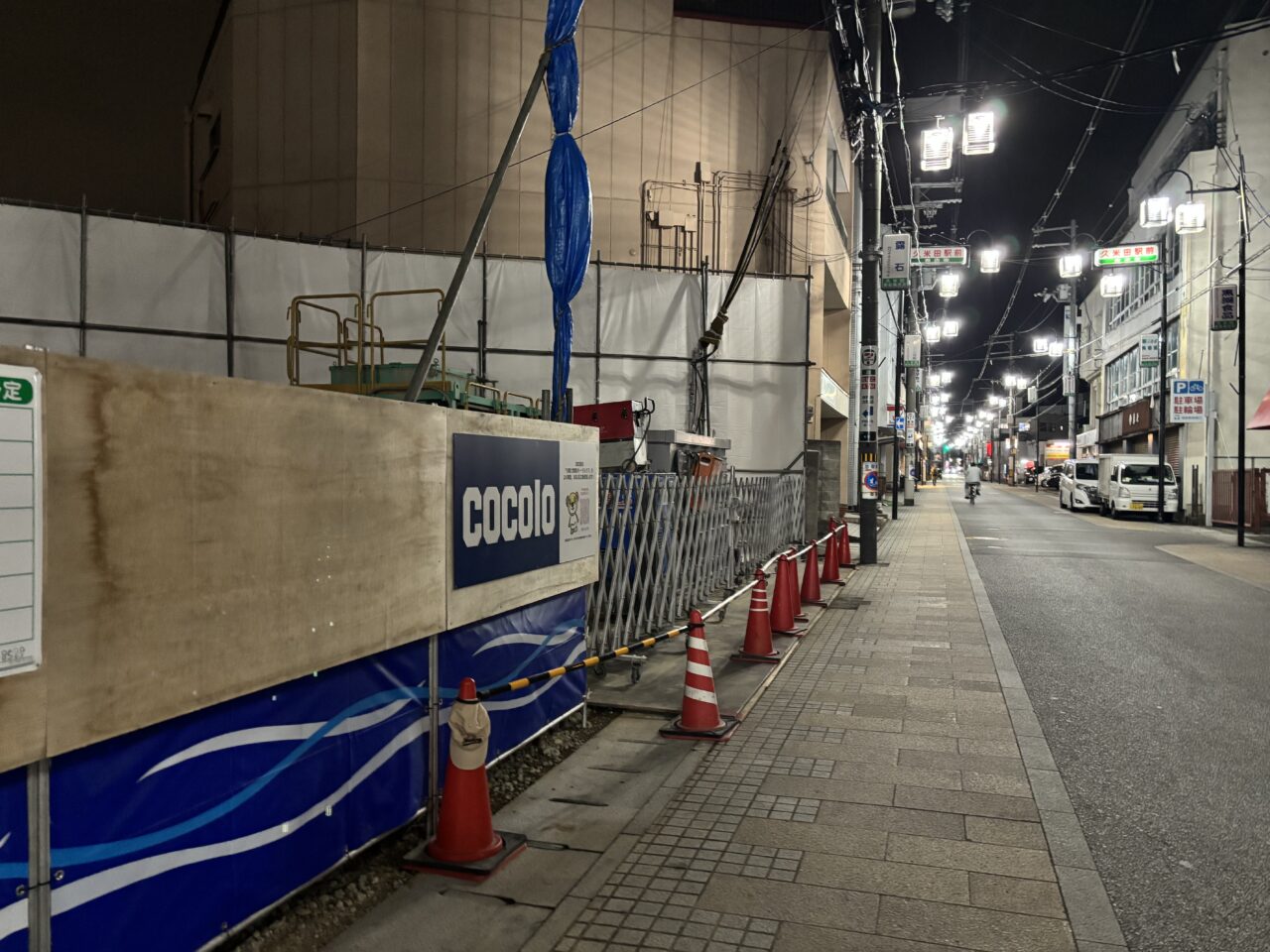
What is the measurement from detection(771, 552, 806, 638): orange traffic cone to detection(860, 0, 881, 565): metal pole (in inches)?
283

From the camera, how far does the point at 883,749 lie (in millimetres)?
6094

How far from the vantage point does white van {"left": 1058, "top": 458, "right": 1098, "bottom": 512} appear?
37.1 m

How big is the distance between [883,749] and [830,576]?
Result: 29.4ft

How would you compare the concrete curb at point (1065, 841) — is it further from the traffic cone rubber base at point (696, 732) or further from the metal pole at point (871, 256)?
the metal pole at point (871, 256)

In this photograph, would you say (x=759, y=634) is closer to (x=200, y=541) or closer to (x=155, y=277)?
(x=200, y=541)

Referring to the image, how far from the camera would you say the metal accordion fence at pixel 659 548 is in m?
8.54

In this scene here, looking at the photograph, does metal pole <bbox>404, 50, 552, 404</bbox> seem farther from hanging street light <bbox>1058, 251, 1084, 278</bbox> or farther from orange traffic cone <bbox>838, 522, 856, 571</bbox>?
hanging street light <bbox>1058, 251, 1084, 278</bbox>

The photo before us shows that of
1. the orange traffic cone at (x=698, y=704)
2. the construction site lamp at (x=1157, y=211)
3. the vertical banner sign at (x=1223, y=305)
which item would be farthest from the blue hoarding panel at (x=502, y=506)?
the construction site lamp at (x=1157, y=211)

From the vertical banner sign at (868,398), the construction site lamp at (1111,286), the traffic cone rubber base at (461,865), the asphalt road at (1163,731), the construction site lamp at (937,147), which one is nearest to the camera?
the asphalt road at (1163,731)

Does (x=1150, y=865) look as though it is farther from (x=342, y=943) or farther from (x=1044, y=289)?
(x=1044, y=289)

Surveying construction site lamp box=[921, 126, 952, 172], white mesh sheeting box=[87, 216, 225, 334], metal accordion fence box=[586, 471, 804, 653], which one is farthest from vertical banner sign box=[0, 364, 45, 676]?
construction site lamp box=[921, 126, 952, 172]

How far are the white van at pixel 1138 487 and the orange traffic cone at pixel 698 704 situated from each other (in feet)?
99.1

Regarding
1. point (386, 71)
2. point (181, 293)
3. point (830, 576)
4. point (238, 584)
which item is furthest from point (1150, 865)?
point (386, 71)

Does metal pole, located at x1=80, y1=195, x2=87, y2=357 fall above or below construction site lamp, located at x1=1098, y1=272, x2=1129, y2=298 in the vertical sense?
below
